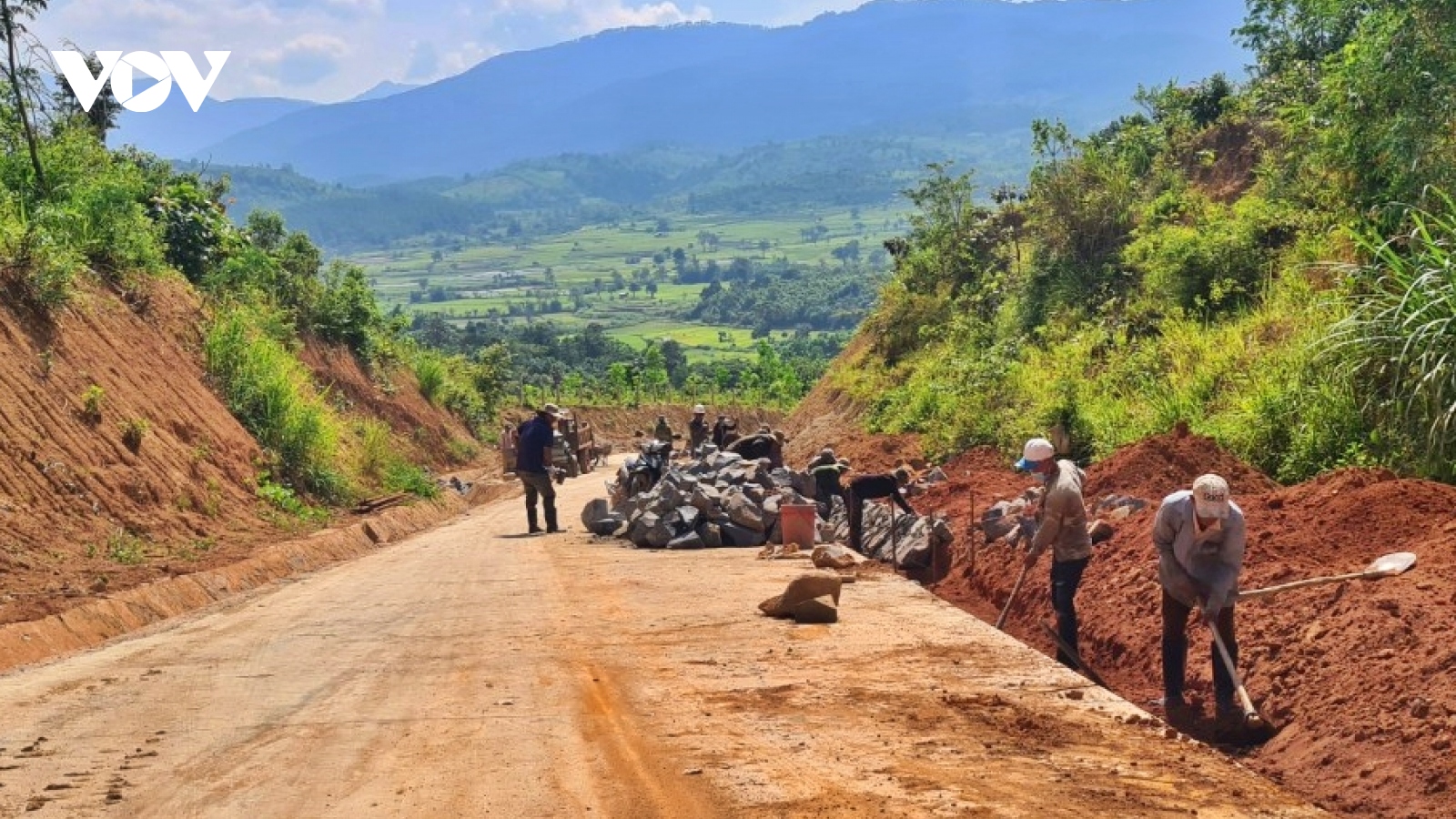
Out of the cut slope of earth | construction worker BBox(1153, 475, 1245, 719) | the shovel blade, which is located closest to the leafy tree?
the cut slope of earth

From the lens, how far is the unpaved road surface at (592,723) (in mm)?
7488

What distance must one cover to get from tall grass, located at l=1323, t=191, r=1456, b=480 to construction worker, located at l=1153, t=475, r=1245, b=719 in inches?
150

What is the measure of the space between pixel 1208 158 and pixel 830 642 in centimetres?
2290

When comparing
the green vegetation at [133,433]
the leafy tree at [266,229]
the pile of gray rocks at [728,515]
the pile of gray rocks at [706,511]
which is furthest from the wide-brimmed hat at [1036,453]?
the leafy tree at [266,229]

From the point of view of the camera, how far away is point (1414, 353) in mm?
13609

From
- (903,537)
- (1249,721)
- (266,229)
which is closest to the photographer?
(1249,721)

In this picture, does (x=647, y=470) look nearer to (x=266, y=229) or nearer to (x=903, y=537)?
(x=903, y=537)

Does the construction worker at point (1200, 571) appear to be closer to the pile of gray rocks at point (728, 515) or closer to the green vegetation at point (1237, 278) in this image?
the green vegetation at point (1237, 278)

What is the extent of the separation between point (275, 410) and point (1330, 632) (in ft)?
68.2

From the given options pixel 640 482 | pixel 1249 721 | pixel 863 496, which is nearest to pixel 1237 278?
pixel 863 496

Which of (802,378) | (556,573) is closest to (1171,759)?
(556,573)

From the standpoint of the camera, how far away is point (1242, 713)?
31.3 feet

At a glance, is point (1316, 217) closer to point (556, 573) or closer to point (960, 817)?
point (556, 573)

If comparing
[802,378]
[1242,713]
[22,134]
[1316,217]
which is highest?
[22,134]
